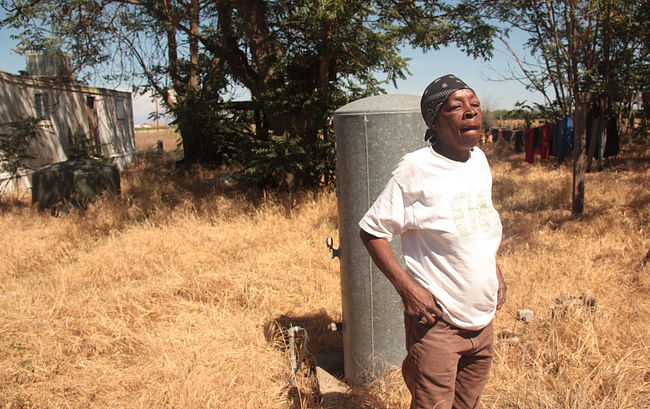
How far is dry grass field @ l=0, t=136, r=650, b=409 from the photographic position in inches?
116

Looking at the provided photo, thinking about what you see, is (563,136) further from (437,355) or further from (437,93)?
(437,355)

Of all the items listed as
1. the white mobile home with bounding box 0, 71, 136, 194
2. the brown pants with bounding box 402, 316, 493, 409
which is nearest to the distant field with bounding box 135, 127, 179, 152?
the white mobile home with bounding box 0, 71, 136, 194

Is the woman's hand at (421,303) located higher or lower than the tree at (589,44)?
lower

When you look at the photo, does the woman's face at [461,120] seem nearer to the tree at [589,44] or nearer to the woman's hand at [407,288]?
the woman's hand at [407,288]

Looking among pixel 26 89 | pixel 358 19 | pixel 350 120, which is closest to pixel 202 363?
pixel 350 120

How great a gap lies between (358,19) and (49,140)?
1232 cm

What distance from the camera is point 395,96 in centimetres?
277

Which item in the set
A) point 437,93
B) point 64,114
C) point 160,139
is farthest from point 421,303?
point 160,139

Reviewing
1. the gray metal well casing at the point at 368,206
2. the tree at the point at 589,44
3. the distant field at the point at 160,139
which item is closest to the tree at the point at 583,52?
the tree at the point at 589,44

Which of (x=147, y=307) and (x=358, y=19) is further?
(x=358, y=19)

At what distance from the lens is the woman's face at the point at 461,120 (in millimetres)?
1789

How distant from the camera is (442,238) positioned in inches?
69.1

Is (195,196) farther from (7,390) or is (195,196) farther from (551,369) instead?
(551,369)

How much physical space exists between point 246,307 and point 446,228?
118 inches
